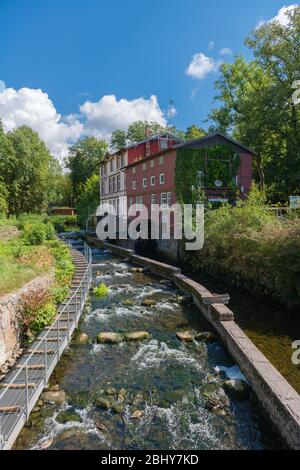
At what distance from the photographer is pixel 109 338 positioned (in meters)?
10.5

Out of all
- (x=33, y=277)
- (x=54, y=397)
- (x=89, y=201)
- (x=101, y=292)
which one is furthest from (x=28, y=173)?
(x=54, y=397)

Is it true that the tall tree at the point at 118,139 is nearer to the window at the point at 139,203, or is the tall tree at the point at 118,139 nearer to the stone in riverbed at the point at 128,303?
the window at the point at 139,203

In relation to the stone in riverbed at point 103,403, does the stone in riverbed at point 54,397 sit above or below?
above

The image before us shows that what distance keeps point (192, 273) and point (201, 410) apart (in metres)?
14.3

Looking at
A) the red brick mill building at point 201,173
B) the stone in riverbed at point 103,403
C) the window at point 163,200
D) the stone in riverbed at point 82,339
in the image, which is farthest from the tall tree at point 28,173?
the stone in riverbed at point 103,403

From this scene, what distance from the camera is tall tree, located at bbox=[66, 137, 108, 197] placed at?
2675 inches

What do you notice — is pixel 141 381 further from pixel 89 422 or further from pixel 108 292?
pixel 108 292

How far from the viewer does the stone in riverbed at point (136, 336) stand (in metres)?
10.7

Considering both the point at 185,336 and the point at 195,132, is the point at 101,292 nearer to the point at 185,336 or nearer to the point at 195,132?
the point at 185,336

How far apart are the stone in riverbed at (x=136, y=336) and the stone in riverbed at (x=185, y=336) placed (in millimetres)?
1077

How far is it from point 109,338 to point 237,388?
14.7 ft

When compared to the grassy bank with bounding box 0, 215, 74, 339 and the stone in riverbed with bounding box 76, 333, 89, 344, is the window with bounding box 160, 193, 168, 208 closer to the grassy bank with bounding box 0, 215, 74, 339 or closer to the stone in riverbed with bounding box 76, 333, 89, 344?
the grassy bank with bounding box 0, 215, 74, 339

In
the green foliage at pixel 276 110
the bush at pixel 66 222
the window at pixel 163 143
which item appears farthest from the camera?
the bush at pixel 66 222


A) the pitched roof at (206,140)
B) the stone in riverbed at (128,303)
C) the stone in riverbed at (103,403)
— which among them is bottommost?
the stone in riverbed at (103,403)
